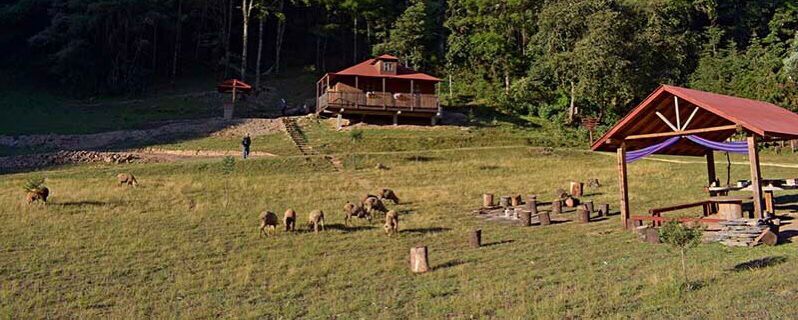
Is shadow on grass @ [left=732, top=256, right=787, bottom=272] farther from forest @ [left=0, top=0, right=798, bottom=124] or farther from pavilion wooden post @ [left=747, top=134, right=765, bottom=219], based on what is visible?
forest @ [left=0, top=0, right=798, bottom=124]

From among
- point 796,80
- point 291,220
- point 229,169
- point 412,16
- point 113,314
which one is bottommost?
point 113,314

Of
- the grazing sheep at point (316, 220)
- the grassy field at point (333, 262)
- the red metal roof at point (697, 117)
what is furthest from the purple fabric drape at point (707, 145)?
the grazing sheep at point (316, 220)

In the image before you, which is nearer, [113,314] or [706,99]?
[113,314]

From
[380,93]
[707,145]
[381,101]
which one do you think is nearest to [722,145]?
[707,145]

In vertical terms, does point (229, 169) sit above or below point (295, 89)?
below

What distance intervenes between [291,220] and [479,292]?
9176 mm

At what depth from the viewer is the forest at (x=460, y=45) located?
162ft

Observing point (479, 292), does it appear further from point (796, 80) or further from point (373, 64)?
point (796, 80)

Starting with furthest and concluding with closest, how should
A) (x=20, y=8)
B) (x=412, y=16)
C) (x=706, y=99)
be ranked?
1. (x=20, y=8)
2. (x=412, y=16)
3. (x=706, y=99)

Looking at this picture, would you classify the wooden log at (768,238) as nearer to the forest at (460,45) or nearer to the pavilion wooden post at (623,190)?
the pavilion wooden post at (623,190)

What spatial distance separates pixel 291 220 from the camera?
20.9 meters

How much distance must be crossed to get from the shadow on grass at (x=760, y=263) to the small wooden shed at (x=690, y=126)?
3.51m

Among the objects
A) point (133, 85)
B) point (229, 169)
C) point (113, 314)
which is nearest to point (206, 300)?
point (113, 314)

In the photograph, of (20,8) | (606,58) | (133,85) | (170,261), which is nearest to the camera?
(170,261)
